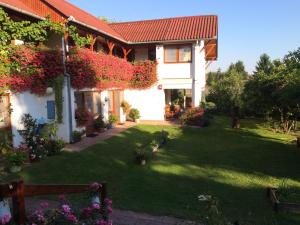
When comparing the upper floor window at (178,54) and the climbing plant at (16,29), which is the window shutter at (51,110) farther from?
the upper floor window at (178,54)

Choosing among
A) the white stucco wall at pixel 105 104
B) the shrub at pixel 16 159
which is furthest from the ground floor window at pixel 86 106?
the shrub at pixel 16 159

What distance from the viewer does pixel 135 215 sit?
684cm

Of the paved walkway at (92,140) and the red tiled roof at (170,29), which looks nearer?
the paved walkway at (92,140)

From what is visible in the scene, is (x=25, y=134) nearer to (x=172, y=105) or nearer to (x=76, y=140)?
(x=76, y=140)

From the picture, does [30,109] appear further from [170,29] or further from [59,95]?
[170,29]

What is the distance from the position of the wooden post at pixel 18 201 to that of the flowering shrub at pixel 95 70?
10.9m

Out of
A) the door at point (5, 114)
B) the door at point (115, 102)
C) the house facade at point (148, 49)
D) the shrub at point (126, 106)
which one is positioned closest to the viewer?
the door at point (5, 114)

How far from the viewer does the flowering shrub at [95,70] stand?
48.6 ft

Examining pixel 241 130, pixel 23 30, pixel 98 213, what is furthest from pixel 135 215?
pixel 241 130

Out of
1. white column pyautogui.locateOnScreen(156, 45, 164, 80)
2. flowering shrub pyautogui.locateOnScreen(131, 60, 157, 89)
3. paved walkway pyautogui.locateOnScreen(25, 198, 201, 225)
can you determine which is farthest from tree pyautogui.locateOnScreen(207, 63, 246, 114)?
paved walkway pyautogui.locateOnScreen(25, 198, 201, 225)

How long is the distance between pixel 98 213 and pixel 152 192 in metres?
4.16

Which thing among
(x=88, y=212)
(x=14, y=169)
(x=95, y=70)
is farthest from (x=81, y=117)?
(x=88, y=212)

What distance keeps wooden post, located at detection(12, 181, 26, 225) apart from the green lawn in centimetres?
337

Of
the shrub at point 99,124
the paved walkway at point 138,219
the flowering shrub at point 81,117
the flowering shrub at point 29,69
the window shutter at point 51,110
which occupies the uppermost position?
the flowering shrub at point 29,69
